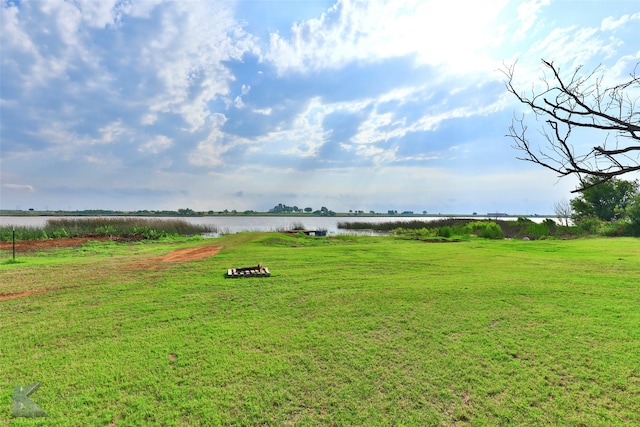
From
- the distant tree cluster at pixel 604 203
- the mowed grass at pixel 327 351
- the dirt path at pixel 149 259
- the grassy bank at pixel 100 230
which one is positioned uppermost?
the distant tree cluster at pixel 604 203

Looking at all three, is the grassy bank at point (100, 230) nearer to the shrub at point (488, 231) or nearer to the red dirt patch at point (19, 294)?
the red dirt patch at point (19, 294)

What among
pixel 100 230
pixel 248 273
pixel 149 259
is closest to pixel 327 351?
pixel 248 273

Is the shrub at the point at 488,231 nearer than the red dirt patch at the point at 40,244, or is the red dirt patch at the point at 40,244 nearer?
the red dirt patch at the point at 40,244

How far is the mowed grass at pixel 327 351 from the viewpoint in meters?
3.08

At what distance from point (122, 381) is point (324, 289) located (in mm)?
4544

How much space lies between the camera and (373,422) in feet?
9.57

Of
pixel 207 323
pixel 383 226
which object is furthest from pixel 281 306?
pixel 383 226

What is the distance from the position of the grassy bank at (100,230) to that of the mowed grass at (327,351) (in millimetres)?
18200

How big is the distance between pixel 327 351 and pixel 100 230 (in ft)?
96.2

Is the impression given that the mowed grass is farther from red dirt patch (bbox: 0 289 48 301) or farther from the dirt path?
the dirt path

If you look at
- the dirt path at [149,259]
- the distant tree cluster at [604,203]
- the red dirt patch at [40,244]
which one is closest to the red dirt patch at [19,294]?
the dirt path at [149,259]

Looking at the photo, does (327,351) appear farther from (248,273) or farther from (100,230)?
(100,230)

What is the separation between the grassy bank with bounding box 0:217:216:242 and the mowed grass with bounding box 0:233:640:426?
18200 mm

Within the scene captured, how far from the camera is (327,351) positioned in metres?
4.21
